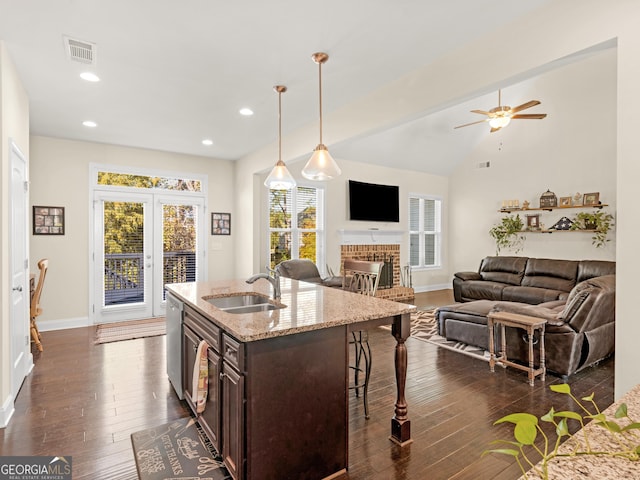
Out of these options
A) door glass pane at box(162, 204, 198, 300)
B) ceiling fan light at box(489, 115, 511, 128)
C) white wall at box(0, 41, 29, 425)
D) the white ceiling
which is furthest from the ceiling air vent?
ceiling fan light at box(489, 115, 511, 128)

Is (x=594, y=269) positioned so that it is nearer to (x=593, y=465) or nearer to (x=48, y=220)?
(x=593, y=465)

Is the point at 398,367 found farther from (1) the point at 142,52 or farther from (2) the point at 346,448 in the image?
(1) the point at 142,52

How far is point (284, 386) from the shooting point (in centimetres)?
187

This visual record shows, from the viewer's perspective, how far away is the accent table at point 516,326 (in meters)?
3.28

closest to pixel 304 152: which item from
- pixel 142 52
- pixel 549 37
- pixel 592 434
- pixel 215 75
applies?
pixel 215 75

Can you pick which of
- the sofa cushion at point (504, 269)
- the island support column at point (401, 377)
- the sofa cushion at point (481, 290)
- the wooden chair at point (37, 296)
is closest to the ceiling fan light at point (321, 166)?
the island support column at point (401, 377)

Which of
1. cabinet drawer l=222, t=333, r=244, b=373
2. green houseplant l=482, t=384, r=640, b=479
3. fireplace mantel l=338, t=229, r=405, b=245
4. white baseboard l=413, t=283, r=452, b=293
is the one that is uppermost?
fireplace mantel l=338, t=229, r=405, b=245

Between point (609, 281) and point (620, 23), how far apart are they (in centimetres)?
249

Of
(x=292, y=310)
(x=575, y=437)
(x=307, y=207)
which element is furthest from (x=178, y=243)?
(x=575, y=437)

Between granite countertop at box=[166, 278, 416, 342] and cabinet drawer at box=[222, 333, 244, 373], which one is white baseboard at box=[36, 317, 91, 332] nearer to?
granite countertop at box=[166, 278, 416, 342]

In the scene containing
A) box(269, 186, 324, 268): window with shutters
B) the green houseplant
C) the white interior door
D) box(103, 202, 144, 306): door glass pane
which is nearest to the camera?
the green houseplant

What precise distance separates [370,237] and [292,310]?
5555 mm

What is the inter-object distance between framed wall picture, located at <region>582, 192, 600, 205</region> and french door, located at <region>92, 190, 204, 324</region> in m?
6.80

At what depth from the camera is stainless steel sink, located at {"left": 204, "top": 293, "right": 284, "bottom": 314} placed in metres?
2.82
